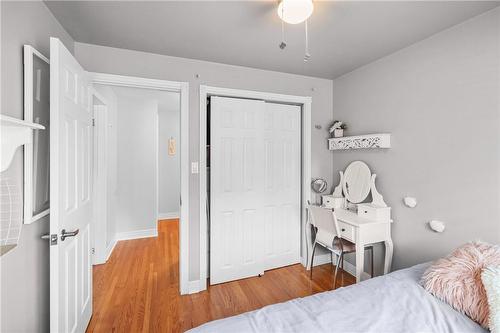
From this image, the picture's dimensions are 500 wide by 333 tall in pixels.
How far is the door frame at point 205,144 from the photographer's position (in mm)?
2346

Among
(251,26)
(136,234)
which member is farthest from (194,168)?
(136,234)

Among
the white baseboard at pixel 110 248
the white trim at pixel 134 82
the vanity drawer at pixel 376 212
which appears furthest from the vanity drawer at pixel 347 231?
the white baseboard at pixel 110 248

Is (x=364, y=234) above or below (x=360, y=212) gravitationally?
below

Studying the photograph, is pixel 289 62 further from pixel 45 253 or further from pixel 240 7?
pixel 45 253

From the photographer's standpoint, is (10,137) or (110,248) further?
(110,248)

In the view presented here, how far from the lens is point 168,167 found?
530 centimetres

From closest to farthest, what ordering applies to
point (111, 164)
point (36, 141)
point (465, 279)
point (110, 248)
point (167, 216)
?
point (465, 279), point (36, 141), point (110, 248), point (111, 164), point (167, 216)

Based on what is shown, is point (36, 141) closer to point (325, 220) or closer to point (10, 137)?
point (10, 137)

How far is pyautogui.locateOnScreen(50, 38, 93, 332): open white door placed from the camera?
125cm

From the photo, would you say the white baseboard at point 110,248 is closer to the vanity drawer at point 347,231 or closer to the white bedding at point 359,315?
the white bedding at point 359,315

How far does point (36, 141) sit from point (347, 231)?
250cm

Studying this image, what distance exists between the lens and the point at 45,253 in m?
1.44

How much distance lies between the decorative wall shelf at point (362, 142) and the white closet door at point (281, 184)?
442mm

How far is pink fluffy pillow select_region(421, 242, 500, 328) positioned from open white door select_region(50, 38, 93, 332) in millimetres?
2083
